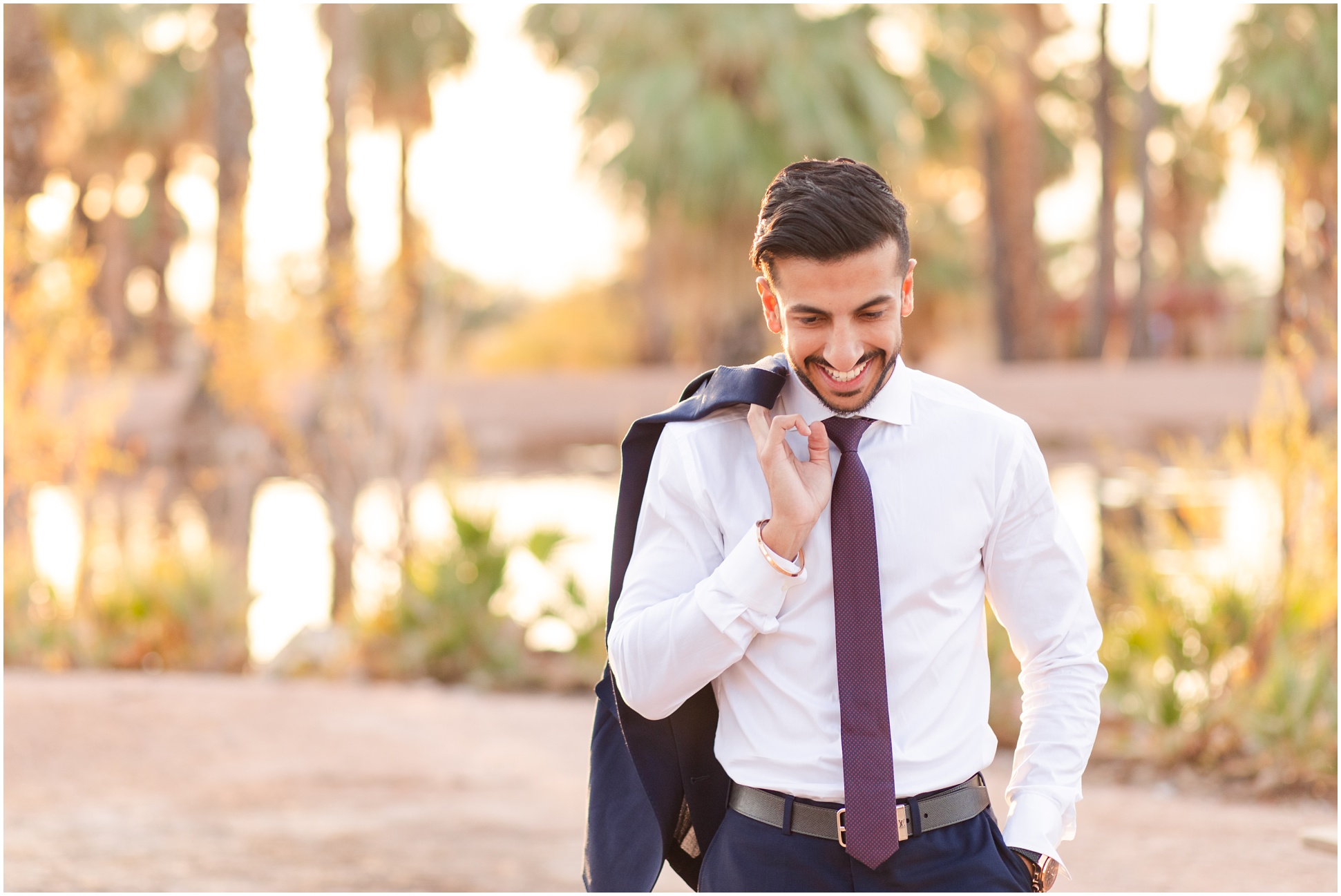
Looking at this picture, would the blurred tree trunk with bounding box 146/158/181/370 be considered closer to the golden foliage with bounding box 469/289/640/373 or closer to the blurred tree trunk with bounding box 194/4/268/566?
the golden foliage with bounding box 469/289/640/373

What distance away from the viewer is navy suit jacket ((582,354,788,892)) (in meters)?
2.16

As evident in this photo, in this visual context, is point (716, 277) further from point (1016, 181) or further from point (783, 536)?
point (783, 536)

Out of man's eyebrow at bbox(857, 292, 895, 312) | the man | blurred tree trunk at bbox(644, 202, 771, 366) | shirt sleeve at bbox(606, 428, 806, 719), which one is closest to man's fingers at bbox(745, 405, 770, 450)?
the man

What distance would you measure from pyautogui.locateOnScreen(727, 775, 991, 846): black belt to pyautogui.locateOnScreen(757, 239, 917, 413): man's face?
587 millimetres

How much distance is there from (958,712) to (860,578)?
272 mm

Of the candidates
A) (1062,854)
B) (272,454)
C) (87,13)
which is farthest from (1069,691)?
(87,13)

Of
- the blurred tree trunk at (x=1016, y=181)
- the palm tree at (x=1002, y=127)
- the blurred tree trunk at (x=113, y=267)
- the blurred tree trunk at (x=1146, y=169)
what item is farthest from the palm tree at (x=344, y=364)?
the blurred tree trunk at (x=113, y=267)

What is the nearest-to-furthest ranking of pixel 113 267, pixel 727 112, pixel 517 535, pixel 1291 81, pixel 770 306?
pixel 770 306, pixel 517 535, pixel 727 112, pixel 1291 81, pixel 113 267

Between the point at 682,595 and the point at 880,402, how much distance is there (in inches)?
16.6

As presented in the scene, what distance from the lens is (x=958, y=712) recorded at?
2059mm

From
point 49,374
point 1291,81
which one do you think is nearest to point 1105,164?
point 1291,81

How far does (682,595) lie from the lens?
6.64 ft

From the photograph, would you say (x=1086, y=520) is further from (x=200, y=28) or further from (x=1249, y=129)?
(x=200, y=28)

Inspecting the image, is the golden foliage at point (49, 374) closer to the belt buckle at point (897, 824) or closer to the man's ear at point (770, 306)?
the man's ear at point (770, 306)
